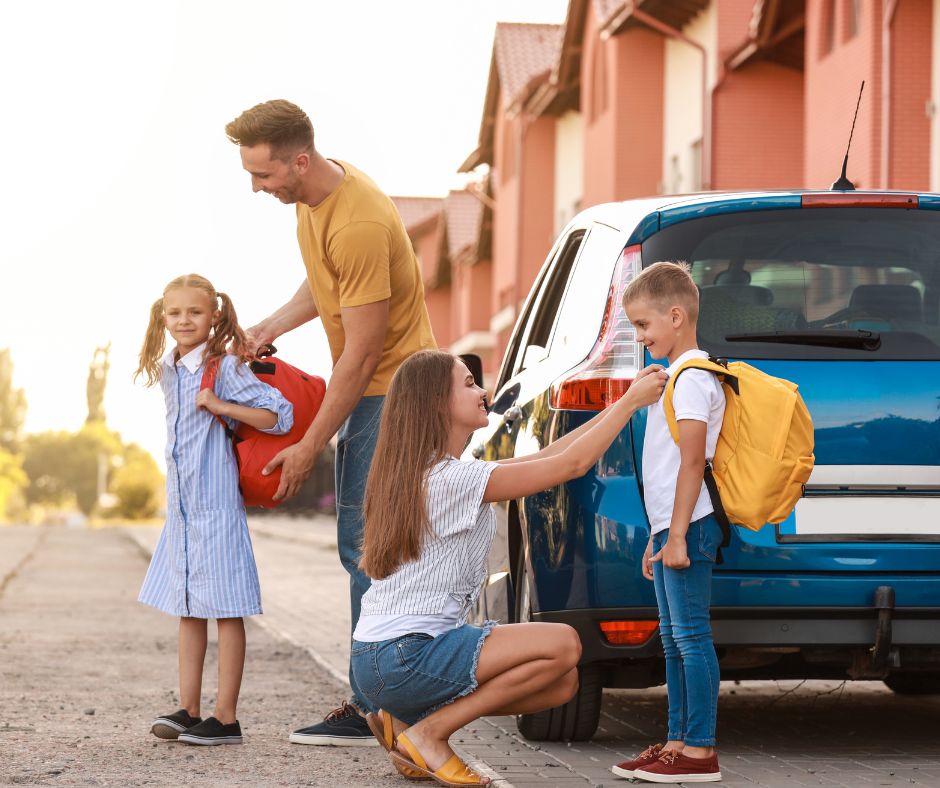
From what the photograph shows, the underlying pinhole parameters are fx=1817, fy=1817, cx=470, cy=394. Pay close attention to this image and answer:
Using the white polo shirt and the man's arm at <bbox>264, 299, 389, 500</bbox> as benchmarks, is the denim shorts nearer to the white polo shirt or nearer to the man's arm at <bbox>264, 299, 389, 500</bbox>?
the white polo shirt

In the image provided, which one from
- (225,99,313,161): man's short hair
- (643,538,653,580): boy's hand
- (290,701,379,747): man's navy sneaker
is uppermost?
(225,99,313,161): man's short hair

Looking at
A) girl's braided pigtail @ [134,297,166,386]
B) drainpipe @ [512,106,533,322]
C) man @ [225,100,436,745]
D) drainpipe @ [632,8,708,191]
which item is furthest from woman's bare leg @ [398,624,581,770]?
drainpipe @ [512,106,533,322]

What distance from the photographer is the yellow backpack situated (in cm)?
507

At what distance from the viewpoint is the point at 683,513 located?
5102 millimetres

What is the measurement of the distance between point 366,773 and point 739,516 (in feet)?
4.66

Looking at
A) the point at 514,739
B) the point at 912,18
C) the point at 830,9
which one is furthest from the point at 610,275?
the point at 830,9

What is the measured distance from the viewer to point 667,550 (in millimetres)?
5137

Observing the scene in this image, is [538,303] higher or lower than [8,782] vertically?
higher

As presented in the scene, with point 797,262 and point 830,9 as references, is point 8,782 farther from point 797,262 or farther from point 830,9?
point 830,9

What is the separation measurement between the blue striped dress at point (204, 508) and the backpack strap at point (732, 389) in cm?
158

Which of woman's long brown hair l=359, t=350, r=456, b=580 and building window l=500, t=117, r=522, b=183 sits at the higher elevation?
building window l=500, t=117, r=522, b=183

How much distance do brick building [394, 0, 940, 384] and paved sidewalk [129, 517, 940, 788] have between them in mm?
10987

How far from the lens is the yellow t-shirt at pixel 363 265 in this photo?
6090 millimetres

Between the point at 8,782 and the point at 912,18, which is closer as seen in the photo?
the point at 8,782
